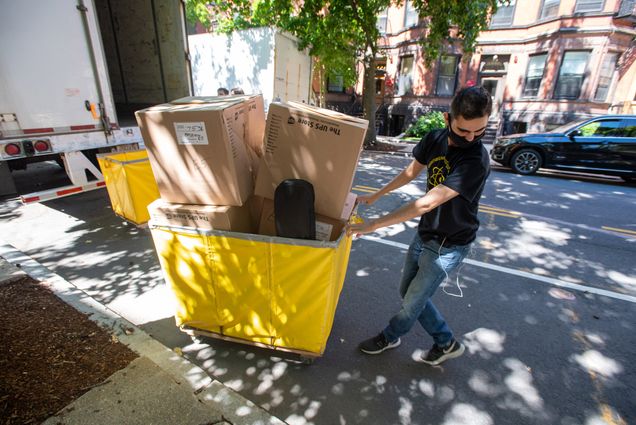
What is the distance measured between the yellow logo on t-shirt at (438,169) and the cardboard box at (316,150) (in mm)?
521

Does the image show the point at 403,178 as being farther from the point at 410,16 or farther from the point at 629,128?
the point at 410,16

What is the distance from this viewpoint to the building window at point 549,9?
49.4ft

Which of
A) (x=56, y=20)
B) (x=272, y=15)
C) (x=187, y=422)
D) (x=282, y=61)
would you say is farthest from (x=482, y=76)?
(x=187, y=422)

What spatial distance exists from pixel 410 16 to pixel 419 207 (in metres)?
19.6

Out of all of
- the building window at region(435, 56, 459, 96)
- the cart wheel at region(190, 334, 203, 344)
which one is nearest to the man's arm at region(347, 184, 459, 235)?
the cart wheel at region(190, 334, 203, 344)

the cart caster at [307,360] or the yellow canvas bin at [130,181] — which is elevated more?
the yellow canvas bin at [130,181]

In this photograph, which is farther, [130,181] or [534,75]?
[534,75]

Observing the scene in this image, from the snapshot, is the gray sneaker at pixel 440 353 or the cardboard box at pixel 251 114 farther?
the gray sneaker at pixel 440 353

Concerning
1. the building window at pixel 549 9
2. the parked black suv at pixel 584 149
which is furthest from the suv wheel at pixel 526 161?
the building window at pixel 549 9

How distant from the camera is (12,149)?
11.9 feet

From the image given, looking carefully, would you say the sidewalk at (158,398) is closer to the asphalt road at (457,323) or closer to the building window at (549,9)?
the asphalt road at (457,323)

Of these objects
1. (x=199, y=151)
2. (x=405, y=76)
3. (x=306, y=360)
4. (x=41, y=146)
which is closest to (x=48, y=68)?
(x=41, y=146)

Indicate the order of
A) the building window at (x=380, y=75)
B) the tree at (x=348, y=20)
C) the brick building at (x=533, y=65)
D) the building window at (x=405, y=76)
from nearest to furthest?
the tree at (x=348, y=20)
the brick building at (x=533, y=65)
the building window at (x=405, y=76)
the building window at (x=380, y=75)

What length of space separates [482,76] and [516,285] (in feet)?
56.9
